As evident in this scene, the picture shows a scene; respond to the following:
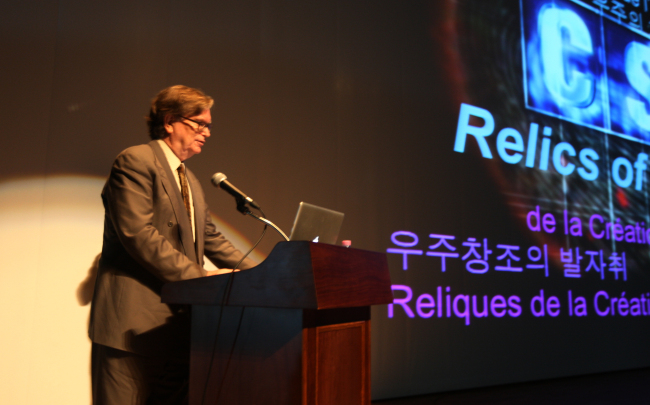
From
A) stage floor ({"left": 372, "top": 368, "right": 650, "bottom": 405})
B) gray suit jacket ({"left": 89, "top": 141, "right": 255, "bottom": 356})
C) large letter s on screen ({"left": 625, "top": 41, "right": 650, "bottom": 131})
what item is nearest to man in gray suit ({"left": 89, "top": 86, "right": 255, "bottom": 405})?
gray suit jacket ({"left": 89, "top": 141, "right": 255, "bottom": 356})

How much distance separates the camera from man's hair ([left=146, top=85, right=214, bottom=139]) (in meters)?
2.07

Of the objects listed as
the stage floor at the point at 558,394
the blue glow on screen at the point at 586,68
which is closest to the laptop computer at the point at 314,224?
the stage floor at the point at 558,394

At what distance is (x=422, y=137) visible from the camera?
3.87 meters

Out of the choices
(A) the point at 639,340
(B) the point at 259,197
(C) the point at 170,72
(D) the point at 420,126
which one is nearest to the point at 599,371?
(A) the point at 639,340

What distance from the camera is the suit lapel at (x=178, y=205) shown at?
1890 millimetres

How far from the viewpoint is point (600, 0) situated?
530 centimetres

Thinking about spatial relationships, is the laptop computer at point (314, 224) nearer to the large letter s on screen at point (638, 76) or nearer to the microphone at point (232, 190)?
the microphone at point (232, 190)

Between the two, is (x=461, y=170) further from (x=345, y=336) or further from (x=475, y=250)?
(x=345, y=336)

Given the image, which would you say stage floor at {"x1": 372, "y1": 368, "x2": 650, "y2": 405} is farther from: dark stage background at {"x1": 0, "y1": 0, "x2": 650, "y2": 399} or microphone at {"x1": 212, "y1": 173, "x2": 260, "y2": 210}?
microphone at {"x1": 212, "y1": 173, "x2": 260, "y2": 210}

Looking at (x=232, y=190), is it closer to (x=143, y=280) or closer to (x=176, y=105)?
(x=143, y=280)

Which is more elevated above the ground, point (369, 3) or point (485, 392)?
point (369, 3)

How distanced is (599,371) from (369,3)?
368cm

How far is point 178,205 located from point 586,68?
451 cm

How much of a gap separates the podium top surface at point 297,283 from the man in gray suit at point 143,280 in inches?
5.0
